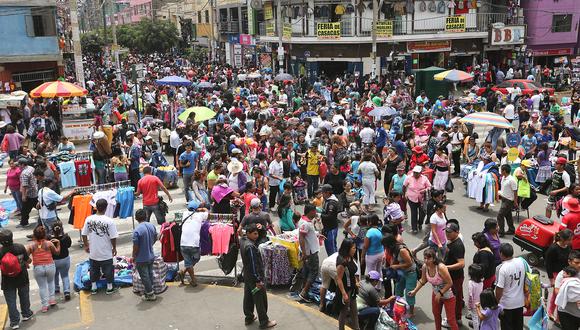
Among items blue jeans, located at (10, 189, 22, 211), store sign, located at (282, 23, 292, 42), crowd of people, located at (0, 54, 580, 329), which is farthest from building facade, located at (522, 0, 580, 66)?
blue jeans, located at (10, 189, 22, 211)

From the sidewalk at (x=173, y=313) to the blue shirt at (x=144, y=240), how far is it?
0.72 metres

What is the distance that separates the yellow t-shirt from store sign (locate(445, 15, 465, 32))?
88.4 feet

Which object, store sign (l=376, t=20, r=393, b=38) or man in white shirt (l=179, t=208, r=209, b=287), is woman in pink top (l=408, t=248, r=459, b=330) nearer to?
man in white shirt (l=179, t=208, r=209, b=287)

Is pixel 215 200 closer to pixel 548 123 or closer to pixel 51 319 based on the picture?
pixel 51 319

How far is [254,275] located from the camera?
755 cm

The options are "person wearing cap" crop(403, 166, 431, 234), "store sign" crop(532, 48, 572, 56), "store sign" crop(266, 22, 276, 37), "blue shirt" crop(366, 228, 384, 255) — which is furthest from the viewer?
"store sign" crop(266, 22, 276, 37)

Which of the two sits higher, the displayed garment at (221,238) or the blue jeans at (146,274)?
the displayed garment at (221,238)

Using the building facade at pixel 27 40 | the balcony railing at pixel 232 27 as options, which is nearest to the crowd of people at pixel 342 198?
the building facade at pixel 27 40

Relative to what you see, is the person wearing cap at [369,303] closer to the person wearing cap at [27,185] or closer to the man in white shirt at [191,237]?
the man in white shirt at [191,237]

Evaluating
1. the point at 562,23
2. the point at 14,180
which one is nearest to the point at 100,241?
the point at 14,180

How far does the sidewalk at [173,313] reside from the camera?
7922 mm

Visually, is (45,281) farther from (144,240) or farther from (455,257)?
(455,257)

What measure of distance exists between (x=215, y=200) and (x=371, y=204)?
151 inches

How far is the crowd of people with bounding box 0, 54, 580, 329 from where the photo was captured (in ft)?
24.4
